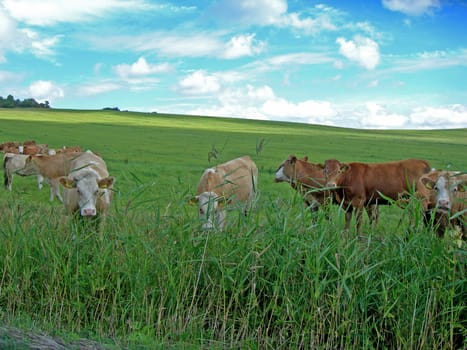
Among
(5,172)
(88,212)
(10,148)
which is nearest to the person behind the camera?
(88,212)

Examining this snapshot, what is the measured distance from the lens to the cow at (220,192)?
19.1 ft

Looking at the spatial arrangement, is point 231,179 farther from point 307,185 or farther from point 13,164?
point 13,164

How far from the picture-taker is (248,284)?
520cm

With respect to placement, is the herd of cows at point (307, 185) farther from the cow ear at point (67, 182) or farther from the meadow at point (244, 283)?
the meadow at point (244, 283)

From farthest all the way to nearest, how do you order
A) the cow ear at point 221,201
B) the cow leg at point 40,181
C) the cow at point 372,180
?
1. the cow leg at point 40,181
2. the cow at point 372,180
3. the cow ear at point 221,201

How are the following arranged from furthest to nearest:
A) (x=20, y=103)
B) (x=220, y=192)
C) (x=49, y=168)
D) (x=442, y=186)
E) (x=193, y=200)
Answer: (x=20, y=103), (x=49, y=168), (x=220, y=192), (x=442, y=186), (x=193, y=200)

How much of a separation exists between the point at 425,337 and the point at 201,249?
91.2 inches

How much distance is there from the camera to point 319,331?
4.79m

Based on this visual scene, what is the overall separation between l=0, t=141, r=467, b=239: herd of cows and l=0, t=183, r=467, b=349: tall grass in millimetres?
373

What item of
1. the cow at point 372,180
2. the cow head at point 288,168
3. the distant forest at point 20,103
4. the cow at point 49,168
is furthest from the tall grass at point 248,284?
the distant forest at point 20,103

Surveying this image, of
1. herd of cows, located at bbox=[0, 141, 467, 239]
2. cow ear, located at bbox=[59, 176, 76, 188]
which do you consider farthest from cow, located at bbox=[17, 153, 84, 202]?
cow ear, located at bbox=[59, 176, 76, 188]

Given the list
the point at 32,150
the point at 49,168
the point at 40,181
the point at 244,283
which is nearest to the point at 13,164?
the point at 40,181

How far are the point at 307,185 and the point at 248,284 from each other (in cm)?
286

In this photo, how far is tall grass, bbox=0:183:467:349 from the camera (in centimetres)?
483
